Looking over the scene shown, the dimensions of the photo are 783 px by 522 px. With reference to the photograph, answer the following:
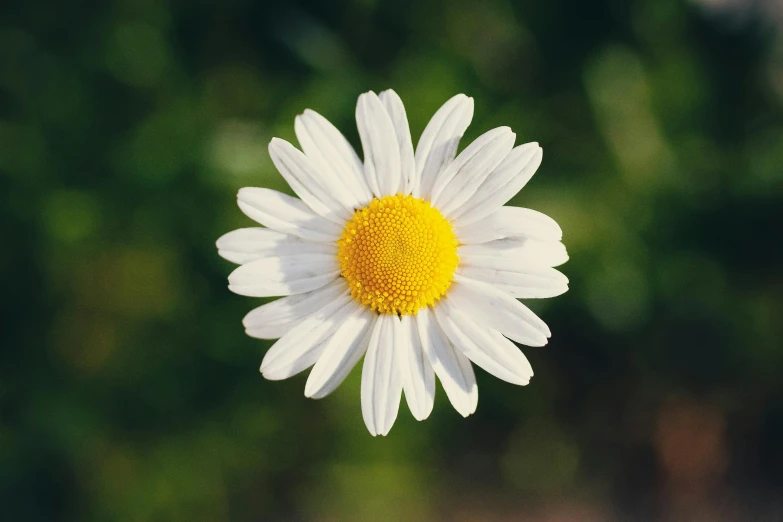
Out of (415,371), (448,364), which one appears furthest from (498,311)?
(415,371)

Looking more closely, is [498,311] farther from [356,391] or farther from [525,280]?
[356,391]

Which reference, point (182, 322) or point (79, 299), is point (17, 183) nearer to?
point (79, 299)

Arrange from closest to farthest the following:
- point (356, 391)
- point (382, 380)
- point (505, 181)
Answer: point (505, 181) → point (382, 380) → point (356, 391)

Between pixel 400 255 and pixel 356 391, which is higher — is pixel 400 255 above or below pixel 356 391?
above

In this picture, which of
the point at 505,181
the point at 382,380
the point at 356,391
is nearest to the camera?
the point at 505,181

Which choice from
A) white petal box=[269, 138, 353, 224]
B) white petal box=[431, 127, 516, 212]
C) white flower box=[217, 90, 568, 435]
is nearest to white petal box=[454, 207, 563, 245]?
white flower box=[217, 90, 568, 435]

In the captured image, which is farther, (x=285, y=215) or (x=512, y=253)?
(x=285, y=215)

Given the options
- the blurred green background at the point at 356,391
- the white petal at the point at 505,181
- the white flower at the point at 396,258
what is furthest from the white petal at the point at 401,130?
the blurred green background at the point at 356,391

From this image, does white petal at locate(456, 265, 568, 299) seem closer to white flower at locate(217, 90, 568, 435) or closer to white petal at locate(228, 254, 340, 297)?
white flower at locate(217, 90, 568, 435)

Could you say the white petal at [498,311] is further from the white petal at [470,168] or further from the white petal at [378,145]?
the white petal at [378,145]
